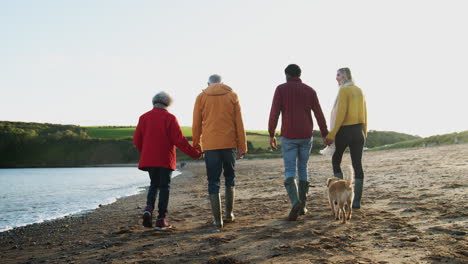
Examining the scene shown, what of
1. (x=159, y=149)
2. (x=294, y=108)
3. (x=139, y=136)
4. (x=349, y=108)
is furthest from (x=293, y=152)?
(x=139, y=136)

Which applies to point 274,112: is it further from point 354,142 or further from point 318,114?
point 354,142

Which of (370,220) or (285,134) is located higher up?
(285,134)

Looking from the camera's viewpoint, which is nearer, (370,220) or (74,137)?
(370,220)

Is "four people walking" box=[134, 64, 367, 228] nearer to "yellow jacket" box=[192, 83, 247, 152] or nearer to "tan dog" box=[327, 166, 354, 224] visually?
"yellow jacket" box=[192, 83, 247, 152]

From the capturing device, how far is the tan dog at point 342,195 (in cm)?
523

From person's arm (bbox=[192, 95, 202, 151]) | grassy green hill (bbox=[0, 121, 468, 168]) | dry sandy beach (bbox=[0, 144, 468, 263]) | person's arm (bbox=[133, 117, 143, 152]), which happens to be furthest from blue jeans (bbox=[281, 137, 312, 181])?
grassy green hill (bbox=[0, 121, 468, 168])

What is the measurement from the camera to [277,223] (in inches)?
212

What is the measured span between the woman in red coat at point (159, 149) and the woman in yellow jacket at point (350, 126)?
255 centimetres

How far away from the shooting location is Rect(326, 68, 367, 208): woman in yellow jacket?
20.4 feet

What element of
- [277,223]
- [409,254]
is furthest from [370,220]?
[409,254]

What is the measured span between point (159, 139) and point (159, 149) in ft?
0.55

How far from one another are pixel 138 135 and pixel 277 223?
2.69 metres

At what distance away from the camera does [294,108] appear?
5812mm

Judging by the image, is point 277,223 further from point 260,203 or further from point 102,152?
point 102,152
